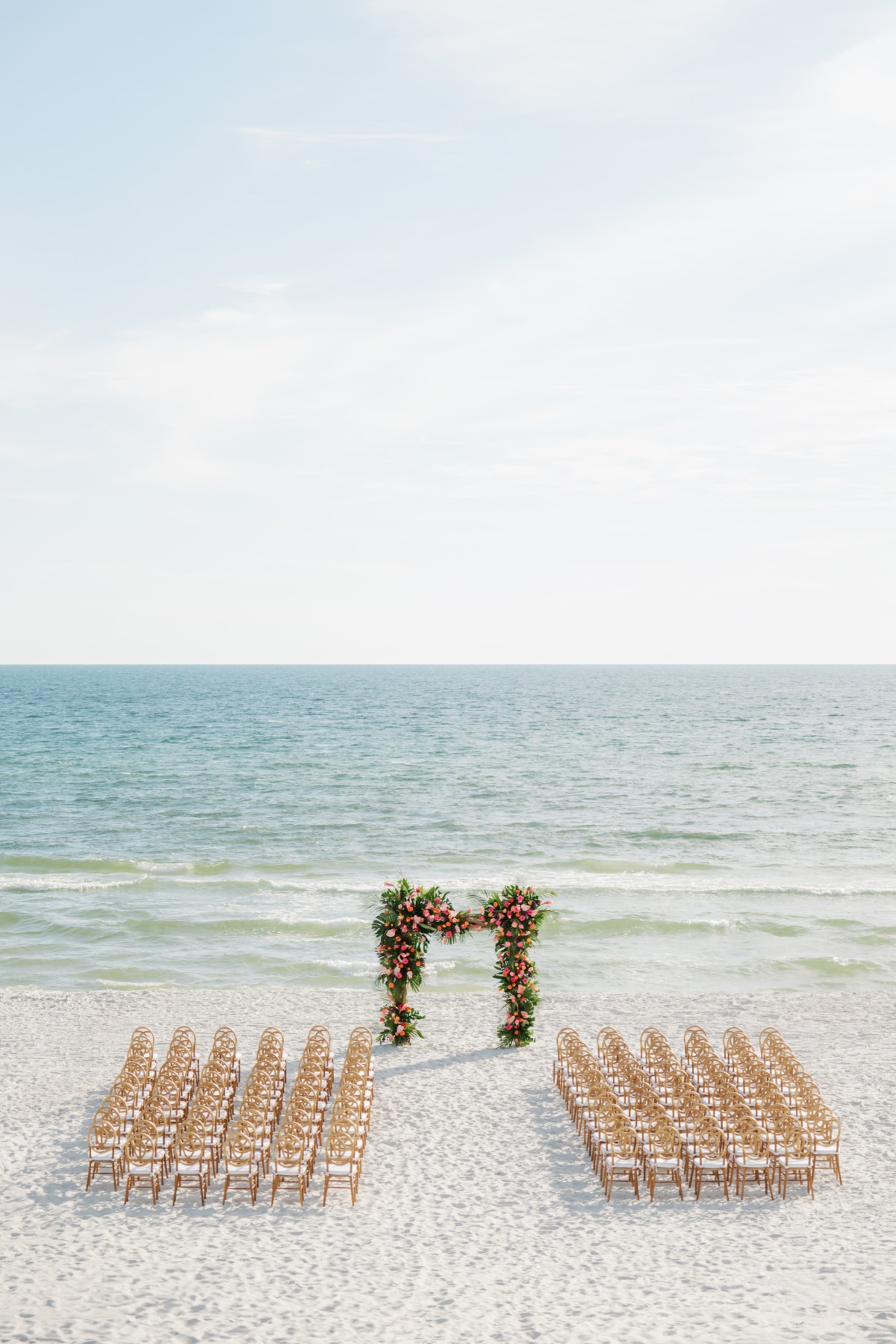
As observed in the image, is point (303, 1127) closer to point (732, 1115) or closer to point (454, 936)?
point (454, 936)

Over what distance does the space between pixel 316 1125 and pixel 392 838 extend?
79.5 feet

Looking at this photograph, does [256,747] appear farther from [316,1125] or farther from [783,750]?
[316,1125]

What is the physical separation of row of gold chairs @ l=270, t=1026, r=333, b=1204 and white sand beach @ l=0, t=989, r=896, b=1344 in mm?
293

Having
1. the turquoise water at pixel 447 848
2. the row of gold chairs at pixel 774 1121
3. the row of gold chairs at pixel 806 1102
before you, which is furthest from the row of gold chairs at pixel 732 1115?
the turquoise water at pixel 447 848

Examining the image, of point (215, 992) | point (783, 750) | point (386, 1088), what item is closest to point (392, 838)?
point (215, 992)

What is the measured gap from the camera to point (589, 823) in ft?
131

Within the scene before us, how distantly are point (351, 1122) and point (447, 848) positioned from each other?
2334 centimetres

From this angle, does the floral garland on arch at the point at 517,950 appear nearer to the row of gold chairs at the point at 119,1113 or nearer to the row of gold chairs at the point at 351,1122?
the row of gold chairs at the point at 351,1122

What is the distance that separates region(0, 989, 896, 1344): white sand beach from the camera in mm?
8578

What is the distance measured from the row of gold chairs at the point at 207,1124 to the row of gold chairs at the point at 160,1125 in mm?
159

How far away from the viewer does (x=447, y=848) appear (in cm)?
3516

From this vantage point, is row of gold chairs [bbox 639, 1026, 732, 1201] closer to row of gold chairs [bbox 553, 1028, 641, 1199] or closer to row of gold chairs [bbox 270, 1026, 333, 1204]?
row of gold chairs [bbox 553, 1028, 641, 1199]

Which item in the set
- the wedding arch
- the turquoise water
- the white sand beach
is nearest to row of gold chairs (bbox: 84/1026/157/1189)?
the white sand beach

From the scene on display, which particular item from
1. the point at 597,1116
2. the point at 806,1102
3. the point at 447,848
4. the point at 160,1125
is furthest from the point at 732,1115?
the point at 447,848
